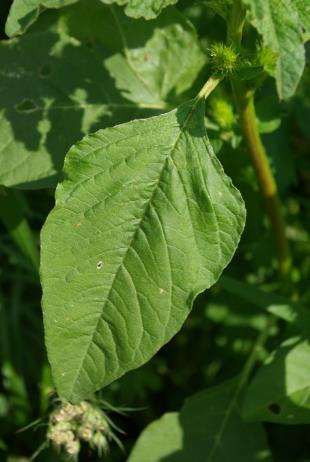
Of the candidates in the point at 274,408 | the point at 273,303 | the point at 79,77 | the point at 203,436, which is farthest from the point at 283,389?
the point at 79,77

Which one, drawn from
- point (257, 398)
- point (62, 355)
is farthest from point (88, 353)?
point (257, 398)

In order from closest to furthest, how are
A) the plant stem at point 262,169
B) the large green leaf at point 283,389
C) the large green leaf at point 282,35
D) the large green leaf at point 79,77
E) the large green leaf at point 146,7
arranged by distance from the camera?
the large green leaf at point 282,35
the large green leaf at point 146,7
the plant stem at point 262,169
the large green leaf at point 283,389
the large green leaf at point 79,77

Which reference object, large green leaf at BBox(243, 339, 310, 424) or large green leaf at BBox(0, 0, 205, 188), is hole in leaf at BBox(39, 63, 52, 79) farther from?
large green leaf at BBox(243, 339, 310, 424)

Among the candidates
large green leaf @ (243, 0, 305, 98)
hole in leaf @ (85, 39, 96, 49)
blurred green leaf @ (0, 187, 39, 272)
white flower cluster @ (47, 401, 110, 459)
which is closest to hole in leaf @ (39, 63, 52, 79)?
hole in leaf @ (85, 39, 96, 49)

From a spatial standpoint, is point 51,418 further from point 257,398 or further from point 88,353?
point 257,398

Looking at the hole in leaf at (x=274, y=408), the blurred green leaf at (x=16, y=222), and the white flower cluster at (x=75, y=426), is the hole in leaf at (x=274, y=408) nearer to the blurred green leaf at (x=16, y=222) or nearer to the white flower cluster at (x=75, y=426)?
the white flower cluster at (x=75, y=426)

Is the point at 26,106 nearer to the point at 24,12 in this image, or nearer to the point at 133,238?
the point at 24,12

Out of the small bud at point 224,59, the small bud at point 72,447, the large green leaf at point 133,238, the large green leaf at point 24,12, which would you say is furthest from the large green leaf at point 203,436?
the large green leaf at point 24,12

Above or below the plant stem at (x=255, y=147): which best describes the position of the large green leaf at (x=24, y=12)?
above
